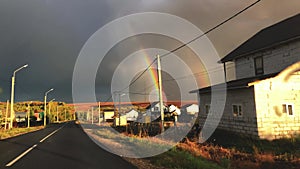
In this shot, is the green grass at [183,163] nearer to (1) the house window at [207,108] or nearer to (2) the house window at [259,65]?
(1) the house window at [207,108]

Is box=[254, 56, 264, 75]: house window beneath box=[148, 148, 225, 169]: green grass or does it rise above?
above

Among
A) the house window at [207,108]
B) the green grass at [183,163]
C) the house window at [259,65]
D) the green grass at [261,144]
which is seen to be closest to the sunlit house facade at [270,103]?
the green grass at [261,144]

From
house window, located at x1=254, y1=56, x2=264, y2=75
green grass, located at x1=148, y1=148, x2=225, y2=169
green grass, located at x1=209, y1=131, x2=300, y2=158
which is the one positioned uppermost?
house window, located at x1=254, y1=56, x2=264, y2=75

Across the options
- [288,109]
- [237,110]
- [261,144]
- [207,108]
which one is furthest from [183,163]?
[207,108]

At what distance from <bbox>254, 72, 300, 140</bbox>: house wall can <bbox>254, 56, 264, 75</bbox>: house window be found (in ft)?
19.3

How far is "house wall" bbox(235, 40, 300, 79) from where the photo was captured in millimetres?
17250

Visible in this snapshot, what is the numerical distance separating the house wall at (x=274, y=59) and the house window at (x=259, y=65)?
0.31 m

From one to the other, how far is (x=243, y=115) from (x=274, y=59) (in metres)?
6.42

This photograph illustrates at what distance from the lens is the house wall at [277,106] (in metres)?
14.2

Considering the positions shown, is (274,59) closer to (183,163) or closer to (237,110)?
(237,110)

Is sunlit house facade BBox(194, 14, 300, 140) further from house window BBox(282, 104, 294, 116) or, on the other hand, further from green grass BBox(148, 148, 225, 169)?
green grass BBox(148, 148, 225, 169)

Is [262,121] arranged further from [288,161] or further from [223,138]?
[288,161]

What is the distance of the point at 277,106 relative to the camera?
14.4 metres

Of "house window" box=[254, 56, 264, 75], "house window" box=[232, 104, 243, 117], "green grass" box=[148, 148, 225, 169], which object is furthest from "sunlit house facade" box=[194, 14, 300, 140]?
"green grass" box=[148, 148, 225, 169]
